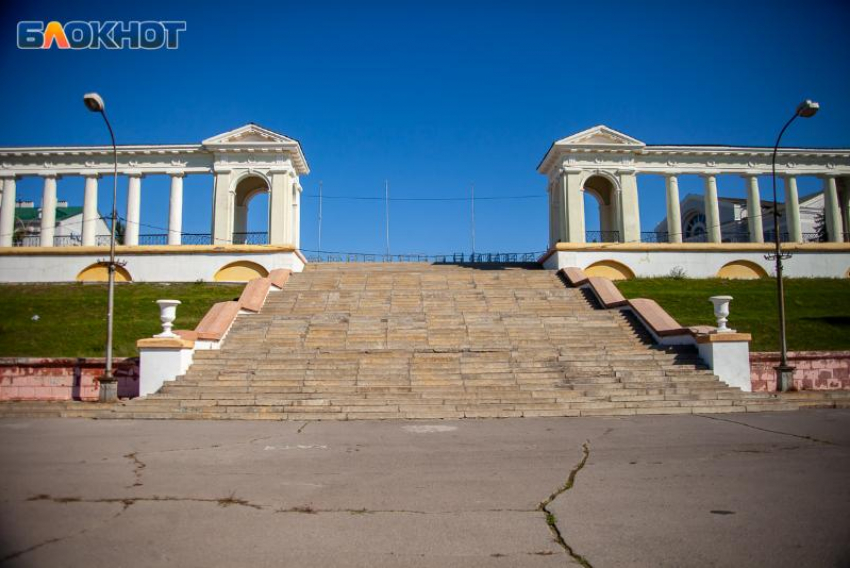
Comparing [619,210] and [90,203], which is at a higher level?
[90,203]

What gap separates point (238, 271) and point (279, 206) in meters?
4.17

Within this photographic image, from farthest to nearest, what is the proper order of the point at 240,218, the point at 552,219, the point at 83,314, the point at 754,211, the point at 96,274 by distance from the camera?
the point at 240,218 < the point at 552,219 < the point at 754,211 < the point at 96,274 < the point at 83,314

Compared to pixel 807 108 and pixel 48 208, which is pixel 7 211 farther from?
pixel 807 108

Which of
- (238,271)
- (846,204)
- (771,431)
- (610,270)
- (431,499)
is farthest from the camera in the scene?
(846,204)

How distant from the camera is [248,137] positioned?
31156 millimetres

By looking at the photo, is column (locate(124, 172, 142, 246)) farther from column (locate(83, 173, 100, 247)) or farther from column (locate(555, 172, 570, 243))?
column (locate(555, 172, 570, 243))

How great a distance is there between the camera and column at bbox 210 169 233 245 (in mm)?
30734

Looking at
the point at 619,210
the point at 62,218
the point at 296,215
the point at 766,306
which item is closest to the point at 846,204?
the point at 619,210

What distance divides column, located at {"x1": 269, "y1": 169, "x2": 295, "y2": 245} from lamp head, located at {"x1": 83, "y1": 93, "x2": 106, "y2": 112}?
642 inches

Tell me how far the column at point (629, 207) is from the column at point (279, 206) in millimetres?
18555

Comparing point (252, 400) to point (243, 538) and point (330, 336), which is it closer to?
point (330, 336)

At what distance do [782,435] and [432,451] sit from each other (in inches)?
213

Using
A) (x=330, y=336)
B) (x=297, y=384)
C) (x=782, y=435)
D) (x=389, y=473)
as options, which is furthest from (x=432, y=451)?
(x=330, y=336)

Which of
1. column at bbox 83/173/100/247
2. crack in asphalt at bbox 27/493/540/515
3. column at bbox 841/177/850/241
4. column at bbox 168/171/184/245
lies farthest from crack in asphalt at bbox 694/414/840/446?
column at bbox 841/177/850/241
